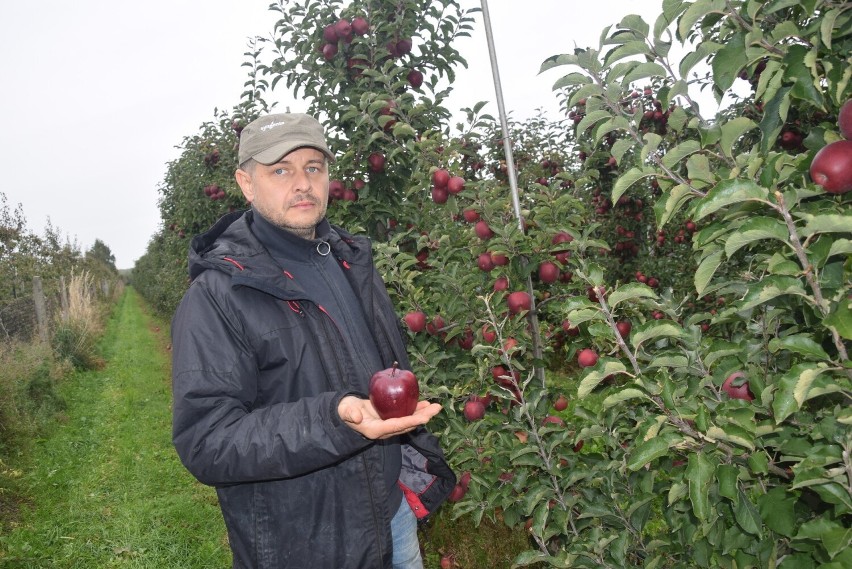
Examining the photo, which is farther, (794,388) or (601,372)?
(601,372)

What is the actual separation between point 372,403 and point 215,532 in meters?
3.45

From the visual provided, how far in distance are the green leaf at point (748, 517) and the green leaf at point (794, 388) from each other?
367 mm

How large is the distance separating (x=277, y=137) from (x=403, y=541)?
134 cm

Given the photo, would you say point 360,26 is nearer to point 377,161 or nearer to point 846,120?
point 377,161

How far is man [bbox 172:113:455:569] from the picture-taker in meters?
1.45

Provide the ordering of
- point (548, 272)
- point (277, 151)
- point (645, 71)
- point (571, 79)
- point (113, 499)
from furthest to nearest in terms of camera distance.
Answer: point (113, 499)
point (548, 272)
point (277, 151)
point (571, 79)
point (645, 71)

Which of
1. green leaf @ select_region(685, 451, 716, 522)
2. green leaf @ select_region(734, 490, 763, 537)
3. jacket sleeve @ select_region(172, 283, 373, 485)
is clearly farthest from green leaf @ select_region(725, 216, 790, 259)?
jacket sleeve @ select_region(172, 283, 373, 485)

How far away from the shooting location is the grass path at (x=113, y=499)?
13.6ft

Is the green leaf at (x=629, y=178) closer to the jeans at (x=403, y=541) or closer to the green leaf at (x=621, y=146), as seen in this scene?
the green leaf at (x=621, y=146)

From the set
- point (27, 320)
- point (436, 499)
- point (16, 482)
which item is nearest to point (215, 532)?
point (16, 482)

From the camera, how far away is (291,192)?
191cm

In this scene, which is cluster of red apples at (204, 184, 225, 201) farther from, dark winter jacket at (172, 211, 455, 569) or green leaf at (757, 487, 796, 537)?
green leaf at (757, 487, 796, 537)

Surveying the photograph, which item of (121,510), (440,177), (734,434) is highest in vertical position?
(440,177)

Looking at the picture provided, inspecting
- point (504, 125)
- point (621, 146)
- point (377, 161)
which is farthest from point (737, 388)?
point (377, 161)
